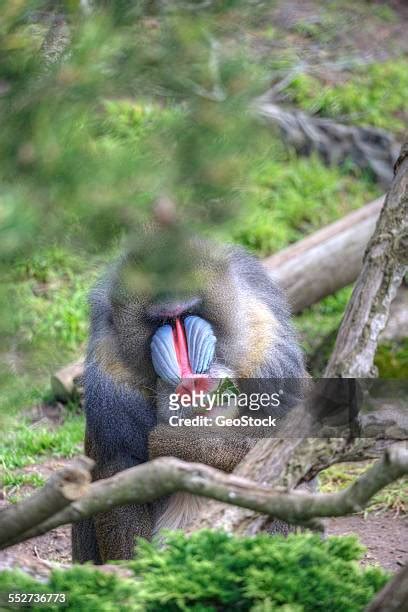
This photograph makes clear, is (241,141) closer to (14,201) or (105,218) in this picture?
(105,218)

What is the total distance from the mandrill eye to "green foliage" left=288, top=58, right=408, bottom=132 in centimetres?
525

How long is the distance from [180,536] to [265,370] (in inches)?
63.6

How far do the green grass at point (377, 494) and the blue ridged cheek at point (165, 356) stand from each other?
5.09 ft

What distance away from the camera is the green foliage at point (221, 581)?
2.56 metres

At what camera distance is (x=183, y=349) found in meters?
4.05

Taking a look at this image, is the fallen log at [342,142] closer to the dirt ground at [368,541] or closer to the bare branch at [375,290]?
the dirt ground at [368,541]

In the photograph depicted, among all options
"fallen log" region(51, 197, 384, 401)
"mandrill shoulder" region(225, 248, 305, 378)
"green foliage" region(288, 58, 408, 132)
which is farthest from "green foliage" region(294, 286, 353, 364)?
"mandrill shoulder" region(225, 248, 305, 378)

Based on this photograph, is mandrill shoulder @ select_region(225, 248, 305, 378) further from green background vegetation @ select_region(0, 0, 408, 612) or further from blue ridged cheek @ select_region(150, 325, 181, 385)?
green background vegetation @ select_region(0, 0, 408, 612)

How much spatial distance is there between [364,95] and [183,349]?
19.5 feet

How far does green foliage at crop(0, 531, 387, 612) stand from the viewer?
2559 mm

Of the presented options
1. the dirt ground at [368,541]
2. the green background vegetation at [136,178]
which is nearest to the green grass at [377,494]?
the dirt ground at [368,541]

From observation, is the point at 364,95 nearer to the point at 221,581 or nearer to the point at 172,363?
the point at 172,363

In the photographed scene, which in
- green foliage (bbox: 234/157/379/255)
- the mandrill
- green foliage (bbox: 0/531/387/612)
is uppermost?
green foliage (bbox: 0/531/387/612)

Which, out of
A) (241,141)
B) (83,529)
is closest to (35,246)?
(241,141)
